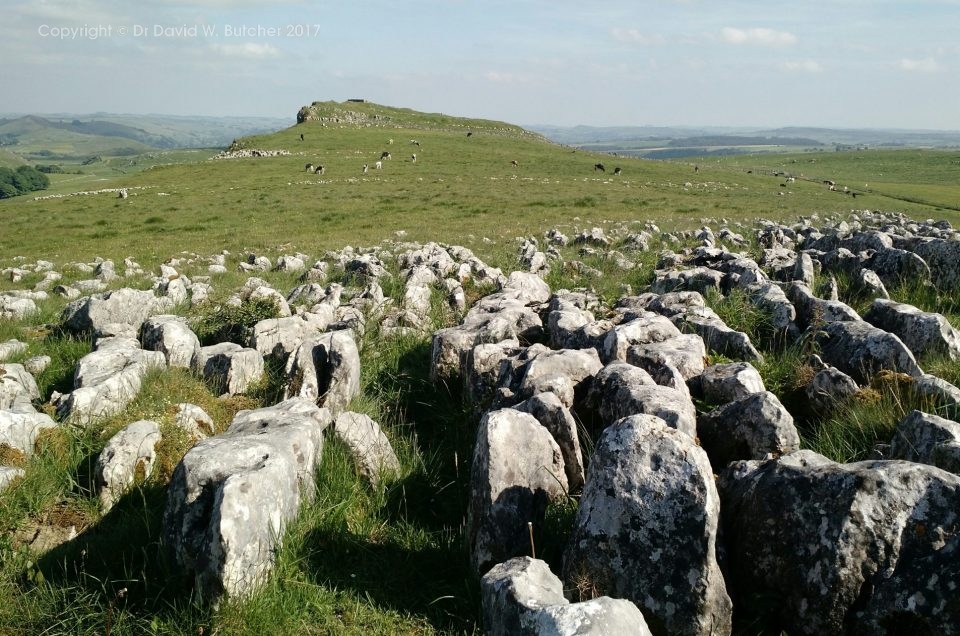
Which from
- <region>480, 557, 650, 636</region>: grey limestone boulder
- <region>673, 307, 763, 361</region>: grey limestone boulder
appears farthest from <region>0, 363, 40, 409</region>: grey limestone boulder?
<region>673, 307, 763, 361</region>: grey limestone boulder

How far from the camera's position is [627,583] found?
3975mm

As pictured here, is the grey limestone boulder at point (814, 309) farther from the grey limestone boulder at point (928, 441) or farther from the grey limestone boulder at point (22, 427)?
the grey limestone boulder at point (22, 427)

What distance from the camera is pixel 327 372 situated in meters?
7.51

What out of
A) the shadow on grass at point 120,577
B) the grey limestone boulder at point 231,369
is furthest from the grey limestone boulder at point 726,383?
the grey limestone boulder at point 231,369

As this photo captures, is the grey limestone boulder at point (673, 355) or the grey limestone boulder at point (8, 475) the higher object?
the grey limestone boulder at point (673, 355)

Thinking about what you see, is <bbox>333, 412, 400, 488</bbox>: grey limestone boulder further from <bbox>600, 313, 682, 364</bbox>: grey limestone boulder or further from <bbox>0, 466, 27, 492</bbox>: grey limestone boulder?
<bbox>600, 313, 682, 364</bbox>: grey limestone boulder

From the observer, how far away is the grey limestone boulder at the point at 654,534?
3.84 metres

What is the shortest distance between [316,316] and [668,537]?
25.0 feet

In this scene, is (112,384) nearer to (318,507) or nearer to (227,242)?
(318,507)

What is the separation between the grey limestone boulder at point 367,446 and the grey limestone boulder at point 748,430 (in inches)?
122

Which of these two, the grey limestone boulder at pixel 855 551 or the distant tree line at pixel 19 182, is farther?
the distant tree line at pixel 19 182

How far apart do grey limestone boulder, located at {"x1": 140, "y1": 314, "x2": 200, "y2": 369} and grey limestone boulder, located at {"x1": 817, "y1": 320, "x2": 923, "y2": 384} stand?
8336 mm

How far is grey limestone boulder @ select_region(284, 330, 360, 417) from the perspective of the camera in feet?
23.6

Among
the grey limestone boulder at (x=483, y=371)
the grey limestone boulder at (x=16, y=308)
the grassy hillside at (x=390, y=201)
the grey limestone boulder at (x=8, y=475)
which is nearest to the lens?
the grey limestone boulder at (x=8, y=475)
